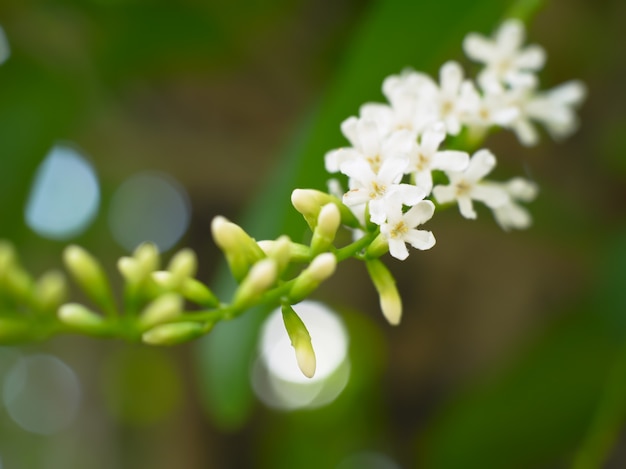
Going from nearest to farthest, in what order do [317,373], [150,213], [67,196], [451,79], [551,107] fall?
1. [451,79]
2. [551,107]
3. [67,196]
4. [150,213]
5. [317,373]

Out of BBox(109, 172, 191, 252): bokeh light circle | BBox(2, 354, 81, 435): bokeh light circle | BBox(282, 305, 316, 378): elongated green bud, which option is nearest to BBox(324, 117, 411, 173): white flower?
BBox(282, 305, 316, 378): elongated green bud

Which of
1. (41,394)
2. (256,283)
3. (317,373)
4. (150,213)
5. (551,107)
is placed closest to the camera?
(256,283)

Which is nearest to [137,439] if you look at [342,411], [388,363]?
[342,411]

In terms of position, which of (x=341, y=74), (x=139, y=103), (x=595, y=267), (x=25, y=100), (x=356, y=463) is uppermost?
(x=139, y=103)

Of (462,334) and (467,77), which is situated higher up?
(467,77)

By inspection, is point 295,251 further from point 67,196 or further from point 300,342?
point 67,196

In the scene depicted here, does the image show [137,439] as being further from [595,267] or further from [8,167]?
[595,267]

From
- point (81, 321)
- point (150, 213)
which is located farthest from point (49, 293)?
point (150, 213)

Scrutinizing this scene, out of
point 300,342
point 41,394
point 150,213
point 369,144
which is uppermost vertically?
point 150,213

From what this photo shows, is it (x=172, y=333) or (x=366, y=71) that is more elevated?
(x=366, y=71)
